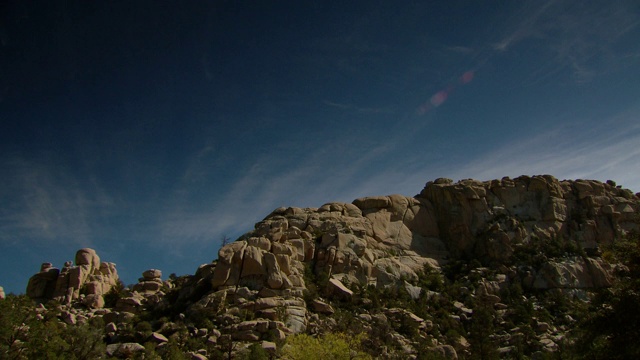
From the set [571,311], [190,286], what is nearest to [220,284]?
[190,286]

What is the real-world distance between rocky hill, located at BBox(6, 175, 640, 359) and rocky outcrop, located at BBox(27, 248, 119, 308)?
0.64 ft

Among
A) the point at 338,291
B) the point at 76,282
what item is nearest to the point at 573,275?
the point at 338,291

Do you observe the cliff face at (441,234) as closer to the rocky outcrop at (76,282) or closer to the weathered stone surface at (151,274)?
the weathered stone surface at (151,274)

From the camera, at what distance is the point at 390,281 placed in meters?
66.3

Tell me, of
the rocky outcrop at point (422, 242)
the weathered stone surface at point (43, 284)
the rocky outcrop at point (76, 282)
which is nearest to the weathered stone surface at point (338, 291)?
the rocky outcrop at point (422, 242)

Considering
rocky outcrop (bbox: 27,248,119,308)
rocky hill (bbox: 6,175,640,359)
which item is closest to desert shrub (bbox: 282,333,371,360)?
rocky hill (bbox: 6,175,640,359)

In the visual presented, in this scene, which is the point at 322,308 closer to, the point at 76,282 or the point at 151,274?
the point at 151,274

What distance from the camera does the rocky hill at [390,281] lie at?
1874 inches

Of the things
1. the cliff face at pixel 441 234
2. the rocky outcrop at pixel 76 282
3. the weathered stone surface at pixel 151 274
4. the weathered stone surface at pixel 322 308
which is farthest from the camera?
the weathered stone surface at pixel 151 274

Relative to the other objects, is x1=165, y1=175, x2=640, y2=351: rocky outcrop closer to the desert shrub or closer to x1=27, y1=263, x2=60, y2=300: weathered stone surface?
the desert shrub

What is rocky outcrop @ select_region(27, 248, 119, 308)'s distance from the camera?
5831cm

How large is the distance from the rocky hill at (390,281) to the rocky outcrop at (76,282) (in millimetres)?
195

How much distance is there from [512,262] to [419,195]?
80.5ft

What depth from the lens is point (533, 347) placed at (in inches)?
2062
